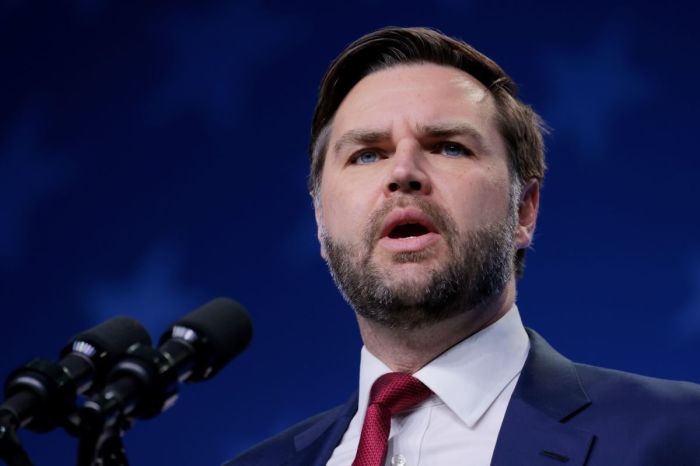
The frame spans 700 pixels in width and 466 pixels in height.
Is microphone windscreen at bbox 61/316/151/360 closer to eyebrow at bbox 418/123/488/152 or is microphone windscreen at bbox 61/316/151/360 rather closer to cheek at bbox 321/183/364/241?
cheek at bbox 321/183/364/241

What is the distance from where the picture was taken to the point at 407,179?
5.88 feet

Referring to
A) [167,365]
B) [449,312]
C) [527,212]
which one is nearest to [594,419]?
[449,312]

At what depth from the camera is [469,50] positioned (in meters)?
2.20

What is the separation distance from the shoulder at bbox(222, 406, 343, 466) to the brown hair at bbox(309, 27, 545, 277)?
56 cm

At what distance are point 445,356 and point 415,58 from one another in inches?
28.8

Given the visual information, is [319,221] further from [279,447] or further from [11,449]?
[11,449]

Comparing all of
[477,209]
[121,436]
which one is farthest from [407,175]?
[121,436]

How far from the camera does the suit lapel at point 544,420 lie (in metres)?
1.61

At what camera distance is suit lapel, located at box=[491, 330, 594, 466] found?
1.61 meters

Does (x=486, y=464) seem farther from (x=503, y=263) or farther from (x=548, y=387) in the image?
(x=503, y=263)

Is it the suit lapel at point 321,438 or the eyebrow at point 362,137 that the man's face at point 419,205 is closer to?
the eyebrow at point 362,137

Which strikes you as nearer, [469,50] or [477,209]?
[477,209]

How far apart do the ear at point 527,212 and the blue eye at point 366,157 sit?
35 centimetres

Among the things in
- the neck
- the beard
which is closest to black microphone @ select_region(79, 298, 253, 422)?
the beard
